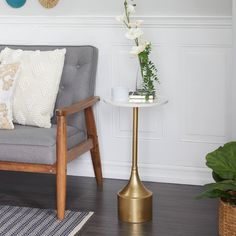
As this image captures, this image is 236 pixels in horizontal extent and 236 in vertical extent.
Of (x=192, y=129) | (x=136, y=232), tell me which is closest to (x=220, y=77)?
(x=192, y=129)

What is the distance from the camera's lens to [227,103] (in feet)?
10.3

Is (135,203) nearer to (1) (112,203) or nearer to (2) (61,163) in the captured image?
(1) (112,203)

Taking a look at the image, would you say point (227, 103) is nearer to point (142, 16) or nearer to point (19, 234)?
point (142, 16)

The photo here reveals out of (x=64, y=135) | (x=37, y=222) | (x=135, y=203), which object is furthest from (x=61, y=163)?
(x=135, y=203)

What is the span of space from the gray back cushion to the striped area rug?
59cm

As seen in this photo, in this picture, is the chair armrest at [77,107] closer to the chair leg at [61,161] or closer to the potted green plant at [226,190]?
→ the chair leg at [61,161]

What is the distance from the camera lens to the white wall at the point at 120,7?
10.1 feet

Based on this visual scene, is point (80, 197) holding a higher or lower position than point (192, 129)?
lower

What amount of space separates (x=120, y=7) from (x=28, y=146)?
115cm

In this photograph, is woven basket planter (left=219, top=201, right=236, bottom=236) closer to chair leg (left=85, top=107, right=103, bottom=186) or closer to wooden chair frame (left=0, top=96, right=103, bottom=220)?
wooden chair frame (left=0, top=96, right=103, bottom=220)

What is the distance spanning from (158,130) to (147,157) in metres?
0.20

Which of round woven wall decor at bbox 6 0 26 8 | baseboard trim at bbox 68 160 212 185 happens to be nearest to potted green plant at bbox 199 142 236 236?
baseboard trim at bbox 68 160 212 185

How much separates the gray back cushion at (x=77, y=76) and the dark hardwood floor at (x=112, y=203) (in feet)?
1.41

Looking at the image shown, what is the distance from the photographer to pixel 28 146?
2.65 m
